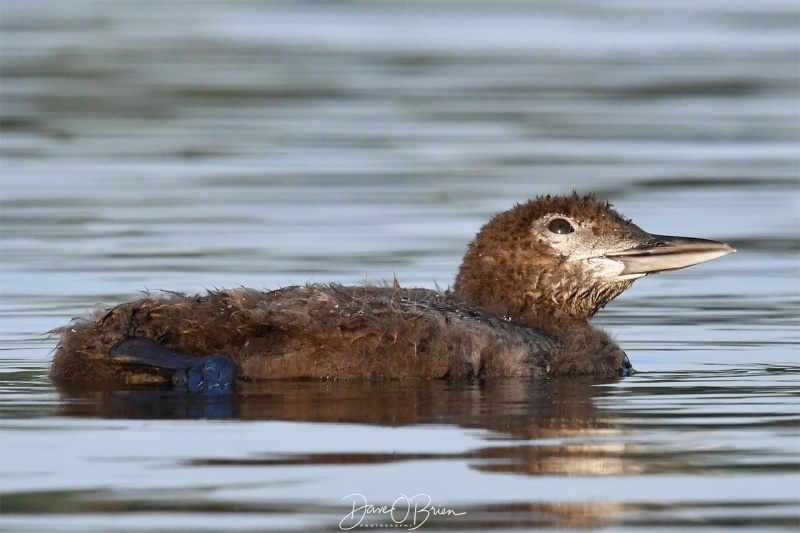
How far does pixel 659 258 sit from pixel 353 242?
361cm

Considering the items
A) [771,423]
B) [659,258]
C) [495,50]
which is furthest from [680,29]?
[771,423]

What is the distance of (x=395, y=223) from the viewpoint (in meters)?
13.0

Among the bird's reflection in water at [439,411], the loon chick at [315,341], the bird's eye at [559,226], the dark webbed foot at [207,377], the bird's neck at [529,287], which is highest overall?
the bird's eye at [559,226]

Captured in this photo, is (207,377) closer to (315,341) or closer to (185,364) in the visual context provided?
(185,364)

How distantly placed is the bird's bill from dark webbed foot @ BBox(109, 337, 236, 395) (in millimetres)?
2133

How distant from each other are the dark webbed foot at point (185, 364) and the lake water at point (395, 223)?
0.12 m

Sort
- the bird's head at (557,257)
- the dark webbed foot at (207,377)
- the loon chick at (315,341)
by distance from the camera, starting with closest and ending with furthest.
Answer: the dark webbed foot at (207,377) < the loon chick at (315,341) < the bird's head at (557,257)

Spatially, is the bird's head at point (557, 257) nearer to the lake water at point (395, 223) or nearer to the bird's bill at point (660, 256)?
the bird's bill at point (660, 256)

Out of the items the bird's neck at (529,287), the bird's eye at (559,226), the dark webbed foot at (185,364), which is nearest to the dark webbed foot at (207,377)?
the dark webbed foot at (185,364)

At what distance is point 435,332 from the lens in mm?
7895

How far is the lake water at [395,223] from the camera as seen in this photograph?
5.92 meters

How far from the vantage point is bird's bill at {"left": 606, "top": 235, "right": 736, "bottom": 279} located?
29.3 ft

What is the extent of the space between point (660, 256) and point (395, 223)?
417 centimetres

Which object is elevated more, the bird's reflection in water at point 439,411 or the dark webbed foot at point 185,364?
the dark webbed foot at point 185,364
